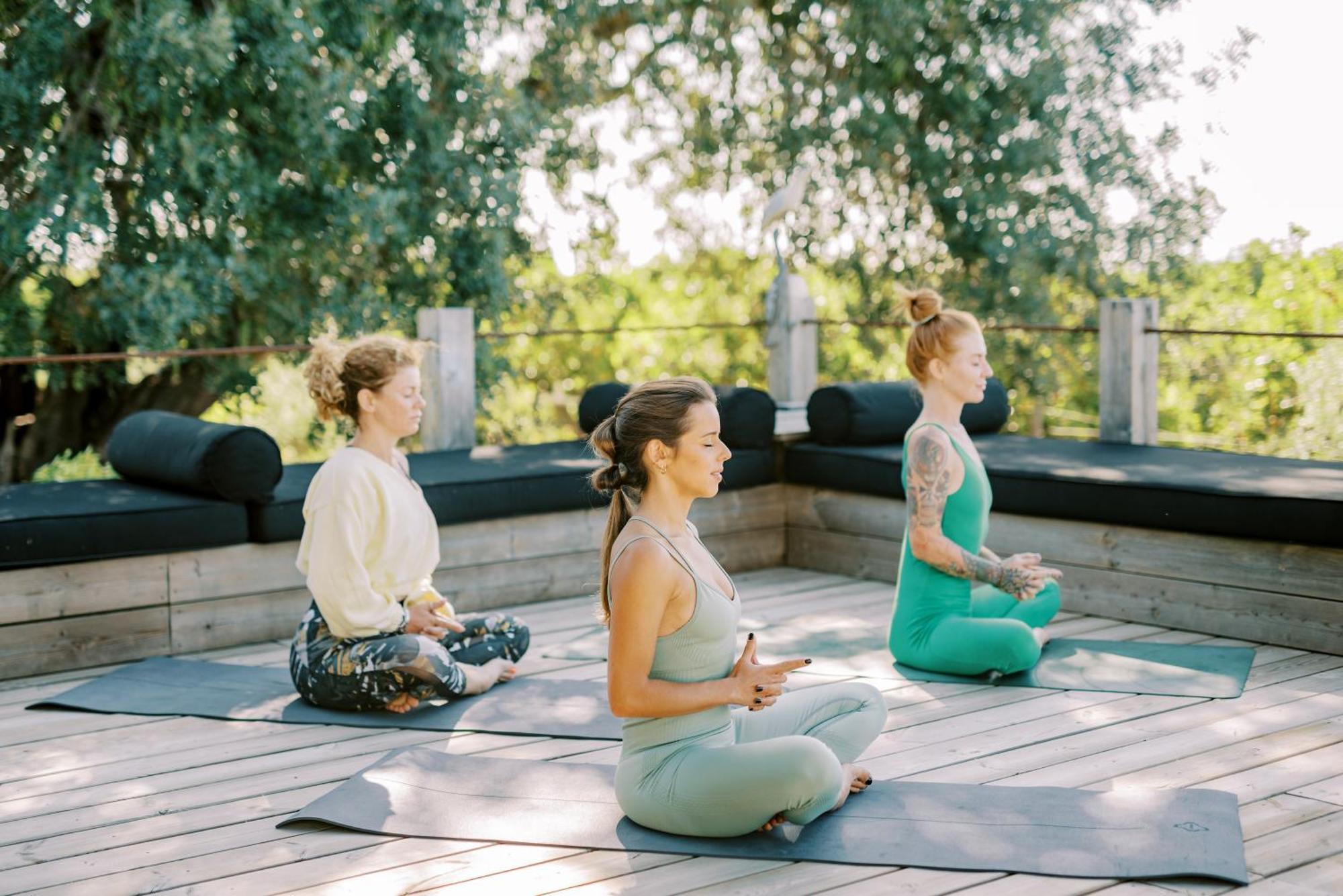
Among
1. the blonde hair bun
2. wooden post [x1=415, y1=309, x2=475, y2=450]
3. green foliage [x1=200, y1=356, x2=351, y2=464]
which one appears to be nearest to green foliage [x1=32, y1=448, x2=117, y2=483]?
green foliage [x1=200, y1=356, x2=351, y2=464]

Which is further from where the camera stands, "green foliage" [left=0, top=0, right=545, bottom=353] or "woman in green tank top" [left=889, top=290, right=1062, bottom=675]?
"green foliage" [left=0, top=0, right=545, bottom=353]

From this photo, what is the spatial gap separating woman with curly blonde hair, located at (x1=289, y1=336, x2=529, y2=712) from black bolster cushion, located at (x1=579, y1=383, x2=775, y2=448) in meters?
1.85

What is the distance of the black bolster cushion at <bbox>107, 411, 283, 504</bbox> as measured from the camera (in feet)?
13.9

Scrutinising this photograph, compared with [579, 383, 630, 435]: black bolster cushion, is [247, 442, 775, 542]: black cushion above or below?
below

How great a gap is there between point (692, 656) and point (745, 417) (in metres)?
2.95

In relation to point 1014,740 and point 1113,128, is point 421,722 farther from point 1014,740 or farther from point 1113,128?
point 1113,128

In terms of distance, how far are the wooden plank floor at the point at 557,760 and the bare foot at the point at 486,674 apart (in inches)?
7.6

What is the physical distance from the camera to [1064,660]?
399 centimetres

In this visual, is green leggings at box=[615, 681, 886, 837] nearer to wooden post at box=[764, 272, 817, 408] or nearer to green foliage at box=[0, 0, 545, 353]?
wooden post at box=[764, 272, 817, 408]

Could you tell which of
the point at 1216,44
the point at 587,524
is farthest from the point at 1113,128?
the point at 587,524

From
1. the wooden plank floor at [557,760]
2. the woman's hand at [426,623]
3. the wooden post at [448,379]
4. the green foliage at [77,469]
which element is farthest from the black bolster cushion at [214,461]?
the green foliage at [77,469]

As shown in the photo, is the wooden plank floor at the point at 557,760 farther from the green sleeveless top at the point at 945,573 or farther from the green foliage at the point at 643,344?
the green foliage at the point at 643,344

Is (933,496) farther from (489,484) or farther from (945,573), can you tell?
(489,484)

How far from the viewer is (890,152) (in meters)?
8.34
